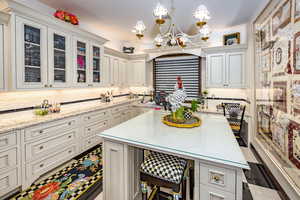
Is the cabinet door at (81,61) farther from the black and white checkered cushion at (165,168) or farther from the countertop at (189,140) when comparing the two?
the black and white checkered cushion at (165,168)

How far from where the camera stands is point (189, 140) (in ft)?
4.11

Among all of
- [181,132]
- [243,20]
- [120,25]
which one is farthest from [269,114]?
[120,25]

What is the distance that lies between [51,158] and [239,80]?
4.05 m

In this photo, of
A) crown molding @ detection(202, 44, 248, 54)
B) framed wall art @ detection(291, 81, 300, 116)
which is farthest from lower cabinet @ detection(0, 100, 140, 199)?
crown molding @ detection(202, 44, 248, 54)

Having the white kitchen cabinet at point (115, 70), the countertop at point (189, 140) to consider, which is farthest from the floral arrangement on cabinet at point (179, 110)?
the white kitchen cabinet at point (115, 70)

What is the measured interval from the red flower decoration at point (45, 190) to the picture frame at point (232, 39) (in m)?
4.43

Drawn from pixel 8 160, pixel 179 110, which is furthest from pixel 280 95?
pixel 8 160

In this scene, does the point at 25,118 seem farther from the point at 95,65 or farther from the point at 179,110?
the point at 179,110

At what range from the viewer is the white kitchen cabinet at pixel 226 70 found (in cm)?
321

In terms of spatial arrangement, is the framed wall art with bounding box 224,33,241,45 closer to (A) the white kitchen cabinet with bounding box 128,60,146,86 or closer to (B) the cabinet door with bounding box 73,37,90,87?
(A) the white kitchen cabinet with bounding box 128,60,146,86

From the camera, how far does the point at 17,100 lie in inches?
83.6

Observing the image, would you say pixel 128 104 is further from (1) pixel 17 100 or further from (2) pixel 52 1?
(2) pixel 52 1

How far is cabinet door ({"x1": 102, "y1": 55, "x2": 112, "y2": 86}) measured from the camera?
3.51m

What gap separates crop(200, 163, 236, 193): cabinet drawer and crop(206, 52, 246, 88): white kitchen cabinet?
286cm
